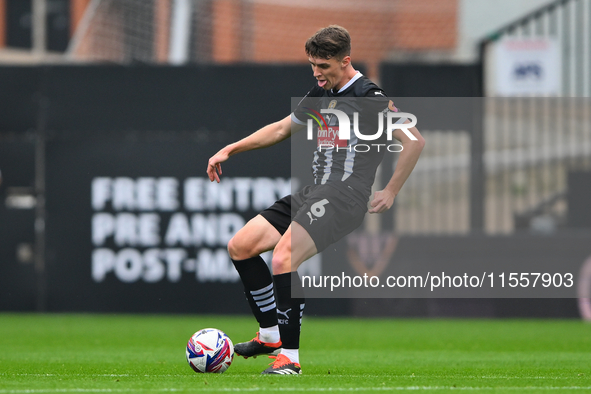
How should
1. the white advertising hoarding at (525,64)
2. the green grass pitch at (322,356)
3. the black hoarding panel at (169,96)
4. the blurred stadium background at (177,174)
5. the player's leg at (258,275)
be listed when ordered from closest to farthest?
the green grass pitch at (322,356) < the player's leg at (258,275) < the blurred stadium background at (177,174) < the black hoarding panel at (169,96) < the white advertising hoarding at (525,64)

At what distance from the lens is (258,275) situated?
19.2ft

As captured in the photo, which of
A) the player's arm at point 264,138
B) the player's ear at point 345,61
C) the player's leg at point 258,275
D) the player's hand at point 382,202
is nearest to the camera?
the player's hand at point 382,202

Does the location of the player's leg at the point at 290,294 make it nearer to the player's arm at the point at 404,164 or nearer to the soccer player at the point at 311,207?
the soccer player at the point at 311,207

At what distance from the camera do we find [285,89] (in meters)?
11.4

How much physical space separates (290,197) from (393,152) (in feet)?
18.1

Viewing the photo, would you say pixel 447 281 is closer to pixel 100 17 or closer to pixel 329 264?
pixel 329 264

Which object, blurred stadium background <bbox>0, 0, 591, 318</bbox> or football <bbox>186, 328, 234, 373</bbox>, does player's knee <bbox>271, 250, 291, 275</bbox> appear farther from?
blurred stadium background <bbox>0, 0, 591, 318</bbox>

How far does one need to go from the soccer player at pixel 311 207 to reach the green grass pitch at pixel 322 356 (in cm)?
35

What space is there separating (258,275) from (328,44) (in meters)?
1.53

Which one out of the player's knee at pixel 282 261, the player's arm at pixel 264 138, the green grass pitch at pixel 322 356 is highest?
the player's arm at pixel 264 138

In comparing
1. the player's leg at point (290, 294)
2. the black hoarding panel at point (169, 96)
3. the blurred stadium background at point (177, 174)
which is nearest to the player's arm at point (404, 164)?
the player's leg at point (290, 294)

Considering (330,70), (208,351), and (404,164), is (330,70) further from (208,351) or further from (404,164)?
(208,351)

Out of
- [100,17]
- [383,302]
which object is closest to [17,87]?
[100,17]

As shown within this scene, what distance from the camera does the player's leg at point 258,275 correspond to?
576 cm
